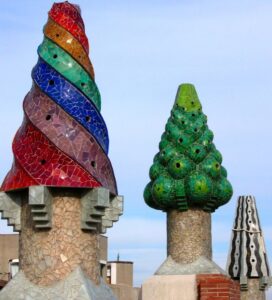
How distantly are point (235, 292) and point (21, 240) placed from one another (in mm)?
3265

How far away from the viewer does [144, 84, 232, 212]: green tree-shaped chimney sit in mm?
11883

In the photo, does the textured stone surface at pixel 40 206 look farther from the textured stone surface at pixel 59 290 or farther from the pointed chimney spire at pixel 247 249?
the pointed chimney spire at pixel 247 249

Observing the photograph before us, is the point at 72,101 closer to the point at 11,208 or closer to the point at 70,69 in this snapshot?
the point at 70,69

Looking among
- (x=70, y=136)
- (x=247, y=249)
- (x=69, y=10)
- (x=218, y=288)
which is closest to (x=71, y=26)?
(x=69, y=10)

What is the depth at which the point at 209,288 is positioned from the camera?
400 inches

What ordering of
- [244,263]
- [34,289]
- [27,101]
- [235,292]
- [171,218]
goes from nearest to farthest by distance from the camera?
[34,289], [27,101], [235,292], [171,218], [244,263]

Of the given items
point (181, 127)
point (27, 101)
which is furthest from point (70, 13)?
point (181, 127)

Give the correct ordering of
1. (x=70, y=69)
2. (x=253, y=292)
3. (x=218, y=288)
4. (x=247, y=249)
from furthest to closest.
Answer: (x=247, y=249)
(x=253, y=292)
(x=218, y=288)
(x=70, y=69)

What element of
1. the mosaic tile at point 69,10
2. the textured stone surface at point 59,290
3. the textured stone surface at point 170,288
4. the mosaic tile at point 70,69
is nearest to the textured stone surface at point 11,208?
the textured stone surface at point 59,290

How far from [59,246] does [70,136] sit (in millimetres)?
980

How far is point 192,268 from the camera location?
1160 cm

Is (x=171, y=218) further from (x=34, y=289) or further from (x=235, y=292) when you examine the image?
(x=34, y=289)

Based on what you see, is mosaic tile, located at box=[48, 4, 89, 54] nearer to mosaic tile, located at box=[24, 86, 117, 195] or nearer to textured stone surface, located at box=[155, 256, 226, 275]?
mosaic tile, located at box=[24, 86, 117, 195]

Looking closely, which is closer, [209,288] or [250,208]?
[209,288]
